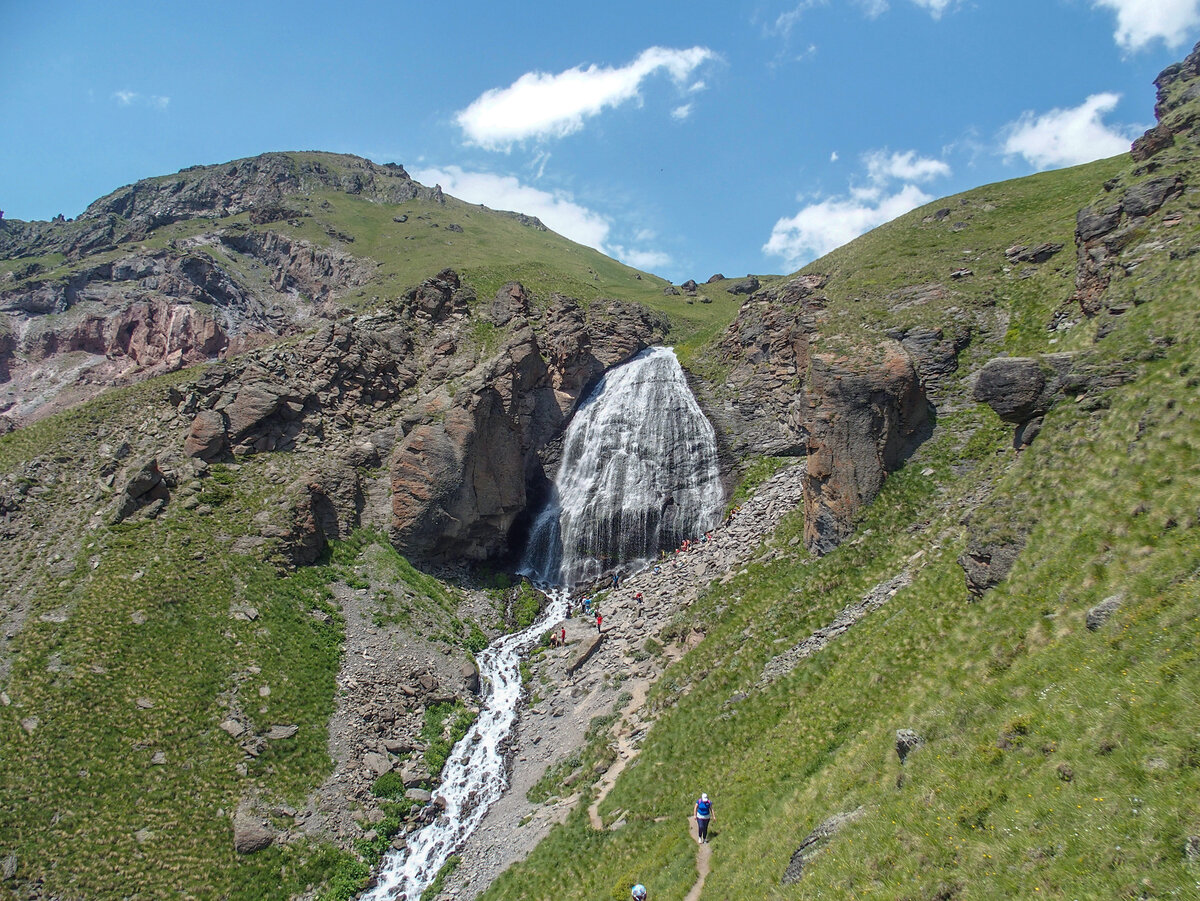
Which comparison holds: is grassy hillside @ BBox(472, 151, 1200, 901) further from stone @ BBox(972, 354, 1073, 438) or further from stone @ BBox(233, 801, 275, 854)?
stone @ BBox(233, 801, 275, 854)

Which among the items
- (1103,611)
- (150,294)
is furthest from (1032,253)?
(150,294)

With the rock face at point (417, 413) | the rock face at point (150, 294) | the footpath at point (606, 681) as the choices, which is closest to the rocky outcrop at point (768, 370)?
the footpath at point (606, 681)

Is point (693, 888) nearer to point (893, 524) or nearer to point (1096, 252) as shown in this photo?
point (893, 524)

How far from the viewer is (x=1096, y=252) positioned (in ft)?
113

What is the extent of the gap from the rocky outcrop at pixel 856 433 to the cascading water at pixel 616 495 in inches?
617

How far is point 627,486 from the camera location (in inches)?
2212

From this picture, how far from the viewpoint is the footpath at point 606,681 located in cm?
2820

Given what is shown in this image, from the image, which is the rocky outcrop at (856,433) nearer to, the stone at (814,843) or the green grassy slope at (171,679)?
the stone at (814,843)

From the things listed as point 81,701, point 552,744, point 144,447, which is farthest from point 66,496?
point 552,744

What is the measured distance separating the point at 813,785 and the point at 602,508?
3673cm

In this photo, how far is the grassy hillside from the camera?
11977 millimetres

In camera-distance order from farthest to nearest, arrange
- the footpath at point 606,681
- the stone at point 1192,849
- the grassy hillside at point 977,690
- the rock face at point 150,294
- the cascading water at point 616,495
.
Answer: the rock face at point 150,294
the cascading water at point 616,495
the footpath at point 606,681
the grassy hillside at point 977,690
the stone at point 1192,849

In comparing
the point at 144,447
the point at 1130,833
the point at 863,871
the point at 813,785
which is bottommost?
the point at 813,785

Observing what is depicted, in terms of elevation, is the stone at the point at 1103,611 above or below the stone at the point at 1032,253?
below
